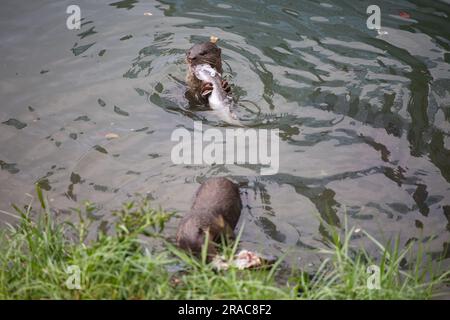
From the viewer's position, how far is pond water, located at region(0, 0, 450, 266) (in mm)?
5781

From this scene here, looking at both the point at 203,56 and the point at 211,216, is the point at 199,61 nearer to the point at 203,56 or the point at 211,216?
the point at 203,56

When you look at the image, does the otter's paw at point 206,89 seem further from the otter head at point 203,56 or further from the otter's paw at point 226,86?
the otter head at point 203,56

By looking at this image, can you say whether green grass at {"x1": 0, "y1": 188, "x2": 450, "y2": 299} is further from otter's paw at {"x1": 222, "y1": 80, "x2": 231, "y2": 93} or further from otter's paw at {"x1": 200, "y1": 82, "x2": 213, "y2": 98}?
otter's paw at {"x1": 222, "y1": 80, "x2": 231, "y2": 93}

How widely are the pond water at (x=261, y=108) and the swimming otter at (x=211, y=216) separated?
0.93ft

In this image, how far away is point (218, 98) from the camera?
694cm

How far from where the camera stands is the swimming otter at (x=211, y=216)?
472 cm

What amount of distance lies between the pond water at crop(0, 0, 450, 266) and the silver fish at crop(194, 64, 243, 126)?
0.54 feet

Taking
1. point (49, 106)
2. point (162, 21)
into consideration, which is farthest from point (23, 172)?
point (162, 21)

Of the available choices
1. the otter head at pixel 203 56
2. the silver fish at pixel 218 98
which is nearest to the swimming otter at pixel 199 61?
the otter head at pixel 203 56

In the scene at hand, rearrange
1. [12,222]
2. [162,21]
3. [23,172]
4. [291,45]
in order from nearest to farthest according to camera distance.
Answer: [12,222] < [23,172] < [291,45] < [162,21]

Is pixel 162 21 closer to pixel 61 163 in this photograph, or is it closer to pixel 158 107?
pixel 158 107

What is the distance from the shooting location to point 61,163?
21.0 feet

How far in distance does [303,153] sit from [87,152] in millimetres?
2513

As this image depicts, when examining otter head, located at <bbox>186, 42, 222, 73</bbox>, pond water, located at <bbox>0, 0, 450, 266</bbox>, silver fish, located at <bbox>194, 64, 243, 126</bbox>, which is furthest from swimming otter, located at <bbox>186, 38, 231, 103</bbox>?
pond water, located at <bbox>0, 0, 450, 266</bbox>
